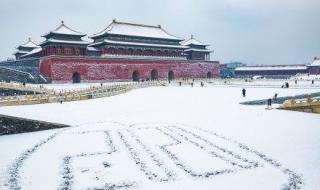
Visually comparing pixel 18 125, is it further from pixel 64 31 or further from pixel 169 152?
pixel 64 31

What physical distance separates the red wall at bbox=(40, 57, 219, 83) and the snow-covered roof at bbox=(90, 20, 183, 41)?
5.52 meters

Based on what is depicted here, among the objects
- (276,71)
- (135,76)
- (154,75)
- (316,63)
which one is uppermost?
(316,63)

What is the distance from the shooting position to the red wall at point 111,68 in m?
46.9

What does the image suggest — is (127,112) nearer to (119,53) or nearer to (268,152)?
(268,152)

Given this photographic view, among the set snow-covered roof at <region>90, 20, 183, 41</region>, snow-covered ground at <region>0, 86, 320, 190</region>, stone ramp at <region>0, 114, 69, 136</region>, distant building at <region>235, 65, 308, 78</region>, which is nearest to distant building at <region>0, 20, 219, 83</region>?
snow-covered roof at <region>90, 20, 183, 41</region>

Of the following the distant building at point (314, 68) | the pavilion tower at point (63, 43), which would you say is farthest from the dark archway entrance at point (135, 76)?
the distant building at point (314, 68)

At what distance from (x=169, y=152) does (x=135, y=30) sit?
4933 cm

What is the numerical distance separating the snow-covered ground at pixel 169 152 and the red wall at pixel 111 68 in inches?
1005

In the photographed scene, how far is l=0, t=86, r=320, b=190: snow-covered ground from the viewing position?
401 inches

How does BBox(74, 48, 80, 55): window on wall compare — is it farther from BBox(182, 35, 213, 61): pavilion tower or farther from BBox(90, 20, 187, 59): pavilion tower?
BBox(182, 35, 213, 61): pavilion tower

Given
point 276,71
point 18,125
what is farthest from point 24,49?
point 276,71

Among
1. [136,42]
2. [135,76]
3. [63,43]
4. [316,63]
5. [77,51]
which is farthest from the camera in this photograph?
[316,63]

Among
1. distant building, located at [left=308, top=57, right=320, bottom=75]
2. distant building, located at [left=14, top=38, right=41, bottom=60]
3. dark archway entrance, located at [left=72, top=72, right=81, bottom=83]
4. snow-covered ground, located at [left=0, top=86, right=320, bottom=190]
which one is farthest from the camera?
distant building, located at [left=308, top=57, right=320, bottom=75]

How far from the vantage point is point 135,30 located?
60156 millimetres
